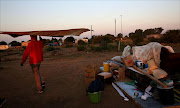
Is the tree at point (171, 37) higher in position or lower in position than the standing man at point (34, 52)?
higher

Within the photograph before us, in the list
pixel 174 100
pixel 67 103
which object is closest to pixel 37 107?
pixel 67 103

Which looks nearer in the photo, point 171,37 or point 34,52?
point 34,52

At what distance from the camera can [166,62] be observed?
396cm

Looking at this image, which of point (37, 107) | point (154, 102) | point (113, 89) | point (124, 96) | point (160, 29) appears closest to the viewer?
point (154, 102)

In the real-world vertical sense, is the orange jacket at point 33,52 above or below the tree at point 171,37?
below

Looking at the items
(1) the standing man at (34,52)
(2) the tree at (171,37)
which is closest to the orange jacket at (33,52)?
(1) the standing man at (34,52)

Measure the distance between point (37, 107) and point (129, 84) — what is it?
3100mm

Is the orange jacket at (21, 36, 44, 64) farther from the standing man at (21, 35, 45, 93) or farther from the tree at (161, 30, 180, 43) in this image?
the tree at (161, 30, 180, 43)

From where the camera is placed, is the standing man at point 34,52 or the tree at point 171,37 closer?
the standing man at point 34,52

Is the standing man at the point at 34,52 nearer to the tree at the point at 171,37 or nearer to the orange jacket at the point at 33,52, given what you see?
the orange jacket at the point at 33,52

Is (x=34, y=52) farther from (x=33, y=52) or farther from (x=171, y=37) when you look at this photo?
(x=171, y=37)

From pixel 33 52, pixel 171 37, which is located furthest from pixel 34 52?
pixel 171 37

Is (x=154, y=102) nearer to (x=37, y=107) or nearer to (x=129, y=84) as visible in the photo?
(x=129, y=84)

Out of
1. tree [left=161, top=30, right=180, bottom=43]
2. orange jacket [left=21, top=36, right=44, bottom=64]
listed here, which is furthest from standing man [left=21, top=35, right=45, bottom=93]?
tree [left=161, top=30, right=180, bottom=43]
